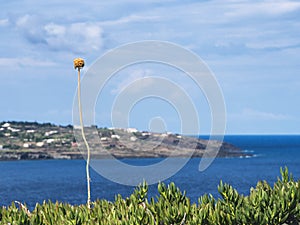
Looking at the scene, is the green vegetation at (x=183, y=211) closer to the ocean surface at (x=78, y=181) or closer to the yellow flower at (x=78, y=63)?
the yellow flower at (x=78, y=63)

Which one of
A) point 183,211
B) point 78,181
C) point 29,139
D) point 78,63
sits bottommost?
point 78,181

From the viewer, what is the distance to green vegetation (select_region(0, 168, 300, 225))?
32.6 ft

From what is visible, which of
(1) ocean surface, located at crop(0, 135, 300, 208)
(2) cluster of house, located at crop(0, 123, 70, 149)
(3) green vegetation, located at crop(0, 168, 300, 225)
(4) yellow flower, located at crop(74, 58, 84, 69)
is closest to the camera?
(3) green vegetation, located at crop(0, 168, 300, 225)

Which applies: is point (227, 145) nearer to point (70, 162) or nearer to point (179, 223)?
point (70, 162)

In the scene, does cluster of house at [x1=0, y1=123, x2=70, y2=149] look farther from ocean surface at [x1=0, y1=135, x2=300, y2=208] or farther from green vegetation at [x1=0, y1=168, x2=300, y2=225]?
green vegetation at [x1=0, y1=168, x2=300, y2=225]

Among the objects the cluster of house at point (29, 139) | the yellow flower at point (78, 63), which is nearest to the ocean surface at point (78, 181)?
the cluster of house at point (29, 139)

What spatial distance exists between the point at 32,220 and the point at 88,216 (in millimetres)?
946

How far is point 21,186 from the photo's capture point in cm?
9950

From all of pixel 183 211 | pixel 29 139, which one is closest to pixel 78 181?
pixel 29 139

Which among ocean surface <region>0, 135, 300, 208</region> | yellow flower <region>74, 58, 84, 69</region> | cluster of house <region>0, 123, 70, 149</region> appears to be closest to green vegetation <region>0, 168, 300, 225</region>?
yellow flower <region>74, 58, 84, 69</region>

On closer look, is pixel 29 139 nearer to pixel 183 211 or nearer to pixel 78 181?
pixel 78 181

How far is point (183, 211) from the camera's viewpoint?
10172 millimetres

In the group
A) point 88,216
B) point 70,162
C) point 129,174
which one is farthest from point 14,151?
point 88,216

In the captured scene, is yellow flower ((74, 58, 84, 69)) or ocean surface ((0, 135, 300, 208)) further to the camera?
ocean surface ((0, 135, 300, 208))
